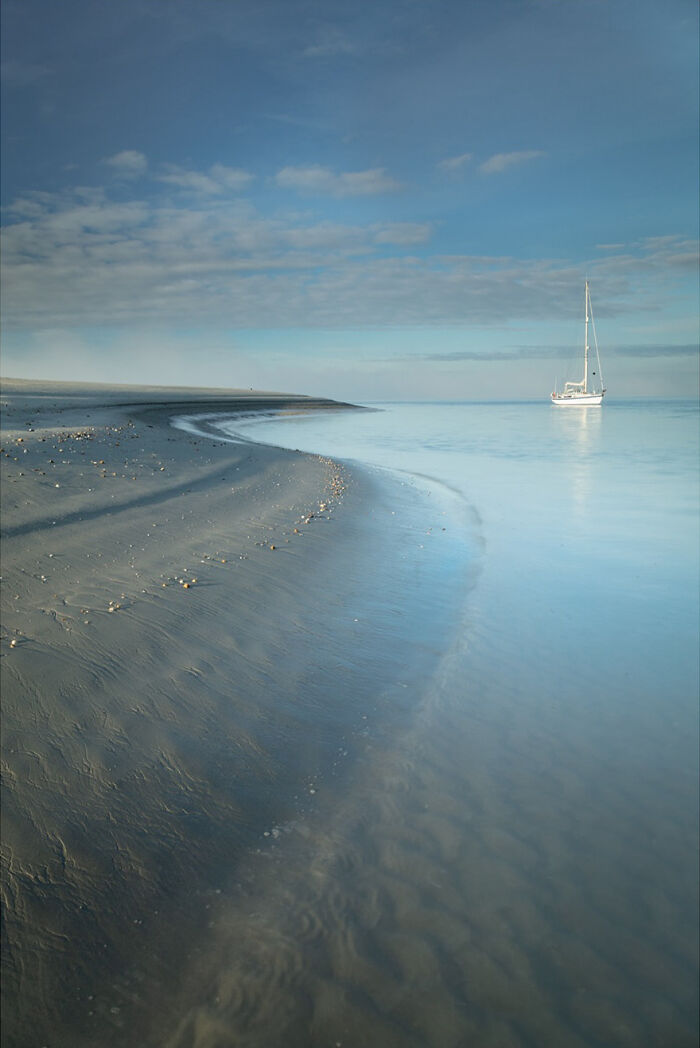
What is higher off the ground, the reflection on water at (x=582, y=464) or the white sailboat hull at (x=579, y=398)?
the white sailboat hull at (x=579, y=398)

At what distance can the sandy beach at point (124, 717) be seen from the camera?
3.21 m

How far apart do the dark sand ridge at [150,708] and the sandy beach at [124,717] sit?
0.05ft

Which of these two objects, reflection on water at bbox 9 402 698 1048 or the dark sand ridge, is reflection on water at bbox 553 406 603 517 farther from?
reflection on water at bbox 9 402 698 1048

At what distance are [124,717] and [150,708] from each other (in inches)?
9.3

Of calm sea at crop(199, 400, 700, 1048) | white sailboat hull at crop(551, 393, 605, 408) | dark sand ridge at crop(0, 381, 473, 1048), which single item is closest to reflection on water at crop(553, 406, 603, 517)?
dark sand ridge at crop(0, 381, 473, 1048)

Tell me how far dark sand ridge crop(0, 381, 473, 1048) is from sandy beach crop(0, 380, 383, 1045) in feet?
0.05

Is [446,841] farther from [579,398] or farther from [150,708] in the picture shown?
[579,398]

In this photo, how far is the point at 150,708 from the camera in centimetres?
514

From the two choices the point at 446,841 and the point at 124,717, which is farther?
the point at 124,717

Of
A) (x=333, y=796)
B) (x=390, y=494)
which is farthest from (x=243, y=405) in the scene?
(x=333, y=796)

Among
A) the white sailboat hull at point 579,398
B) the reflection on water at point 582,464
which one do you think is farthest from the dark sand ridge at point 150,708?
the white sailboat hull at point 579,398

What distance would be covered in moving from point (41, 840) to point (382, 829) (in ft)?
7.15

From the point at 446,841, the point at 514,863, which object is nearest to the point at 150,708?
the point at 446,841

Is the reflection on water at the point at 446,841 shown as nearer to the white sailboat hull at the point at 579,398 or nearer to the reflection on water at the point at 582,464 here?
the reflection on water at the point at 582,464
